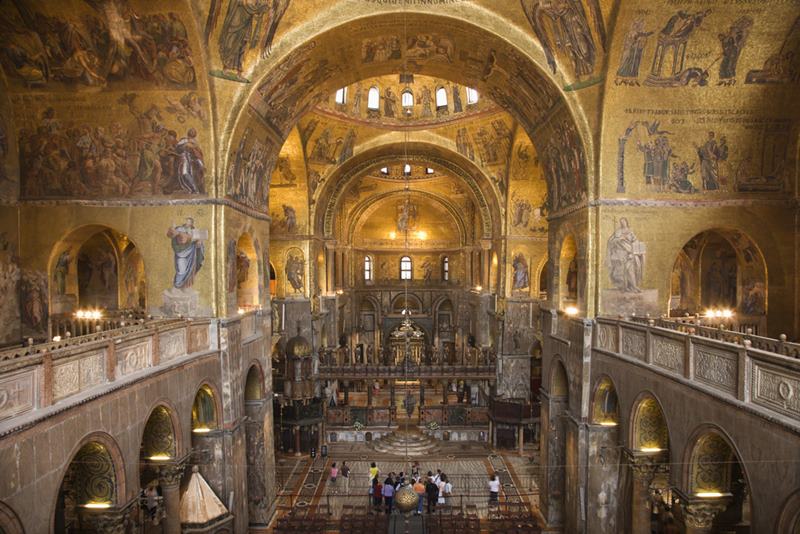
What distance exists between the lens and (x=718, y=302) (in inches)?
723

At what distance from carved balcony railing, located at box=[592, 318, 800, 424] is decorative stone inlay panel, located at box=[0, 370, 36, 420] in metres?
10.1

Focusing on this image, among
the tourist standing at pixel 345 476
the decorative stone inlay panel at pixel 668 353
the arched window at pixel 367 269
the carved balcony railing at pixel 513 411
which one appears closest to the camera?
the decorative stone inlay panel at pixel 668 353

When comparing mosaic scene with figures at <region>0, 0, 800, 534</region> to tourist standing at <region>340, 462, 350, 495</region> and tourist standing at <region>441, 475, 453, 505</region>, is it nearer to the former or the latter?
tourist standing at <region>441, 475, 453, 505</region>

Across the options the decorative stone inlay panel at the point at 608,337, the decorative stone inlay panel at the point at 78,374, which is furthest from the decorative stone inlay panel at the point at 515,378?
the decorative stone inlay panel at the point at 78,374

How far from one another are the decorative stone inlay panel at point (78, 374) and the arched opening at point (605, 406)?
38.0ft

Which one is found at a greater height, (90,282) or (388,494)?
(90,282)

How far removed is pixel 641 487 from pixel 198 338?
11243 mm

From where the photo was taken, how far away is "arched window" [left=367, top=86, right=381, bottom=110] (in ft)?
89.0

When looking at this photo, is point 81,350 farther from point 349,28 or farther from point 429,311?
point 429,311

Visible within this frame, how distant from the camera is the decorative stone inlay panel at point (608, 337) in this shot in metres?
13.6

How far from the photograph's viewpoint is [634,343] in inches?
493

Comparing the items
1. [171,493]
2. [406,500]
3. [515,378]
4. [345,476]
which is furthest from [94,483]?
[515,378]

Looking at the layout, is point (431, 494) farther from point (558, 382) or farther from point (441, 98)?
point (441, 98)

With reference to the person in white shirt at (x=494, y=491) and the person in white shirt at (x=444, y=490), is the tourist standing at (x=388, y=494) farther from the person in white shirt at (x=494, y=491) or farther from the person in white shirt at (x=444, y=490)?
the person in white shirt at (x=494, y=491)
